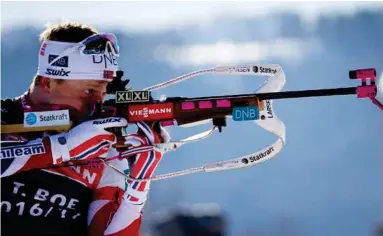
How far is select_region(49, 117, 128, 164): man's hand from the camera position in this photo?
7.55 meters

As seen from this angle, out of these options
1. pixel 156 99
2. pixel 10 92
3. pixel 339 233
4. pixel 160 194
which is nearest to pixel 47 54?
pixel 156 99

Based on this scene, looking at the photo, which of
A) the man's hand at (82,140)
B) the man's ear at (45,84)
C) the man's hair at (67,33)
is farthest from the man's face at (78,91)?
the man's hand at (82,140)

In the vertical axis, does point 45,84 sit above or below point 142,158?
above

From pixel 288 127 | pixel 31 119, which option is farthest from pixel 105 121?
pixel 288 127

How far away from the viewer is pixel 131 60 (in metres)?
31.8

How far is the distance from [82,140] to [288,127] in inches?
919

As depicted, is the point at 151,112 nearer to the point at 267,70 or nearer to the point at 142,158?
the point at 142,158

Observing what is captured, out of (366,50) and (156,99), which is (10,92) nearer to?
(366,50)

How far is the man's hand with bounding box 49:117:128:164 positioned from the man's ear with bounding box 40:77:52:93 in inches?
17.4

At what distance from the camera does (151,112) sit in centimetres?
784

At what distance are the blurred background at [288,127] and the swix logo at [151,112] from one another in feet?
68.0

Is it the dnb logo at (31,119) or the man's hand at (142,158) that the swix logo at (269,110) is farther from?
the dnb logo at (31,119)

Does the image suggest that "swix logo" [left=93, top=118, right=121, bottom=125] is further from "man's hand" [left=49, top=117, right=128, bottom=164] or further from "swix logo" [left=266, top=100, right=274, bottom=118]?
"swix logo" [left=266, top=100, right=274, bottom=118]

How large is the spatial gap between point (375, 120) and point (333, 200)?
2871 millimetres
